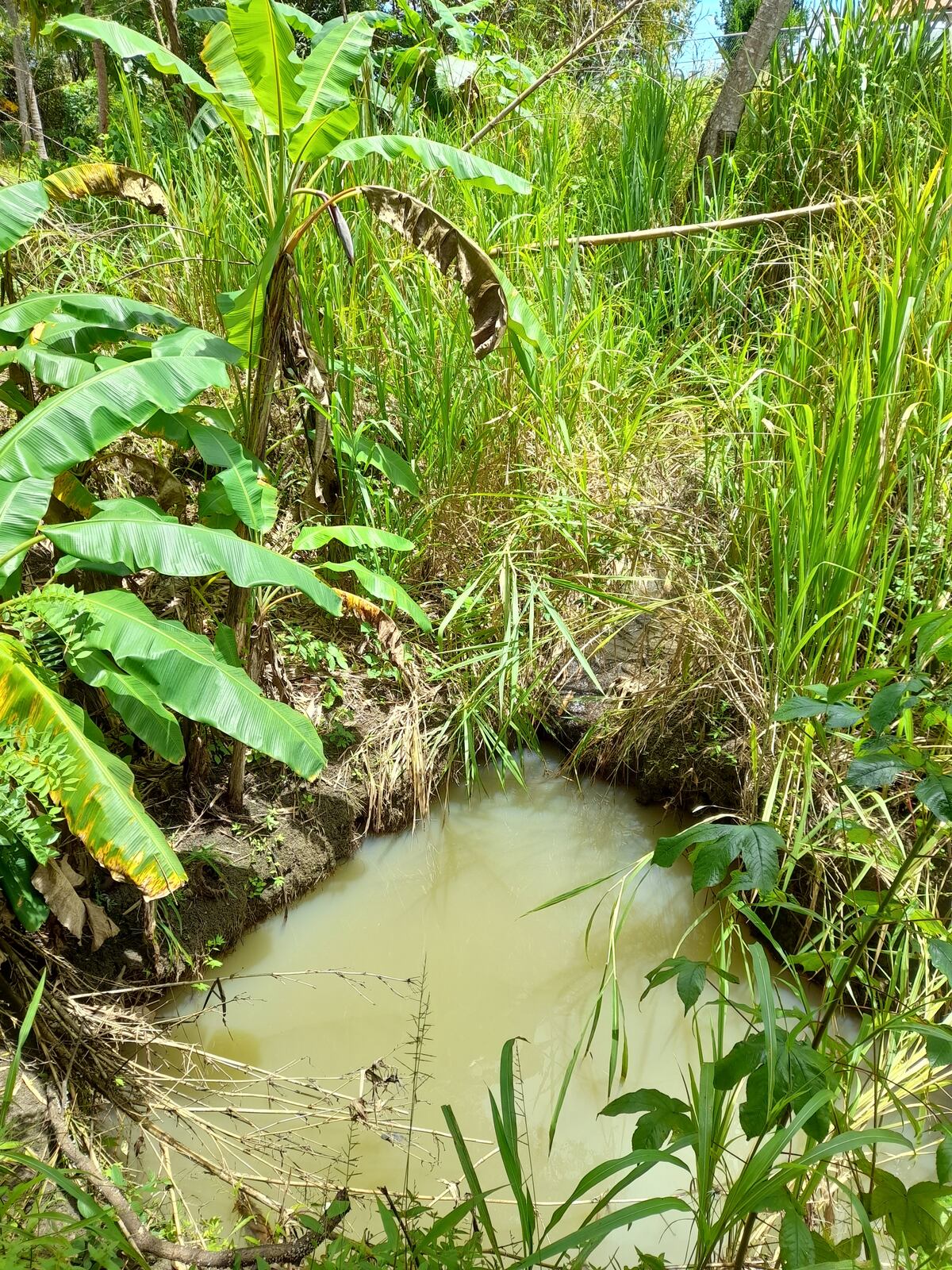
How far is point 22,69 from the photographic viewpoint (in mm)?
8742

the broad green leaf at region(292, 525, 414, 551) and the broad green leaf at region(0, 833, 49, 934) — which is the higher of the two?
the broad green leaf at region(292, 525, 414, 551)

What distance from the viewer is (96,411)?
1.89m

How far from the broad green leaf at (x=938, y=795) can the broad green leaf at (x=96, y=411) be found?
171 centimetres

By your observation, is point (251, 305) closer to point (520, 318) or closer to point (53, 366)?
point (53, 366)

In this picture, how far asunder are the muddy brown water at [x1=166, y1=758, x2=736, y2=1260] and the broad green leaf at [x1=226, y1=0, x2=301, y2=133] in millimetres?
2166

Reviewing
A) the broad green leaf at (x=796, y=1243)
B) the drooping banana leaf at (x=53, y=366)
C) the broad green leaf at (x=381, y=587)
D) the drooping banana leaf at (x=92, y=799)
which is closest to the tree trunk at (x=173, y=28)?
the drooping banana leaf at (x=53, y=366)

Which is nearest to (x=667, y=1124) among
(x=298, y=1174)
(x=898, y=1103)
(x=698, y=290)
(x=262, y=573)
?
(x=898, y=1103)

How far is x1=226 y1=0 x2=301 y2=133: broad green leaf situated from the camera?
2.28 metres

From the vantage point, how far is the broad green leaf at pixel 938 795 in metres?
1.01

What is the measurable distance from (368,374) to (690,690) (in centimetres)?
165

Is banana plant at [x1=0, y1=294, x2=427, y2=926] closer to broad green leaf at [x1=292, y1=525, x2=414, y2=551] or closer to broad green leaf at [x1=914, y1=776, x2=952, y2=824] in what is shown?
broad green leaf at [x1=292, y1=525, x2=414, y2=551]

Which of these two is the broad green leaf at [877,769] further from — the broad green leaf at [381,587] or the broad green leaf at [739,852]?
the broad green leaf at [381,587]

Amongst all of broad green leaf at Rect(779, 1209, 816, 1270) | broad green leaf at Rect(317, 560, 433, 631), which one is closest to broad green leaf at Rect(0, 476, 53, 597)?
broad green leaf at Rect(317, 560, 433, 631)

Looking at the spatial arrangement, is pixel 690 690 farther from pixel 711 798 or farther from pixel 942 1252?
pixel 942 1252
